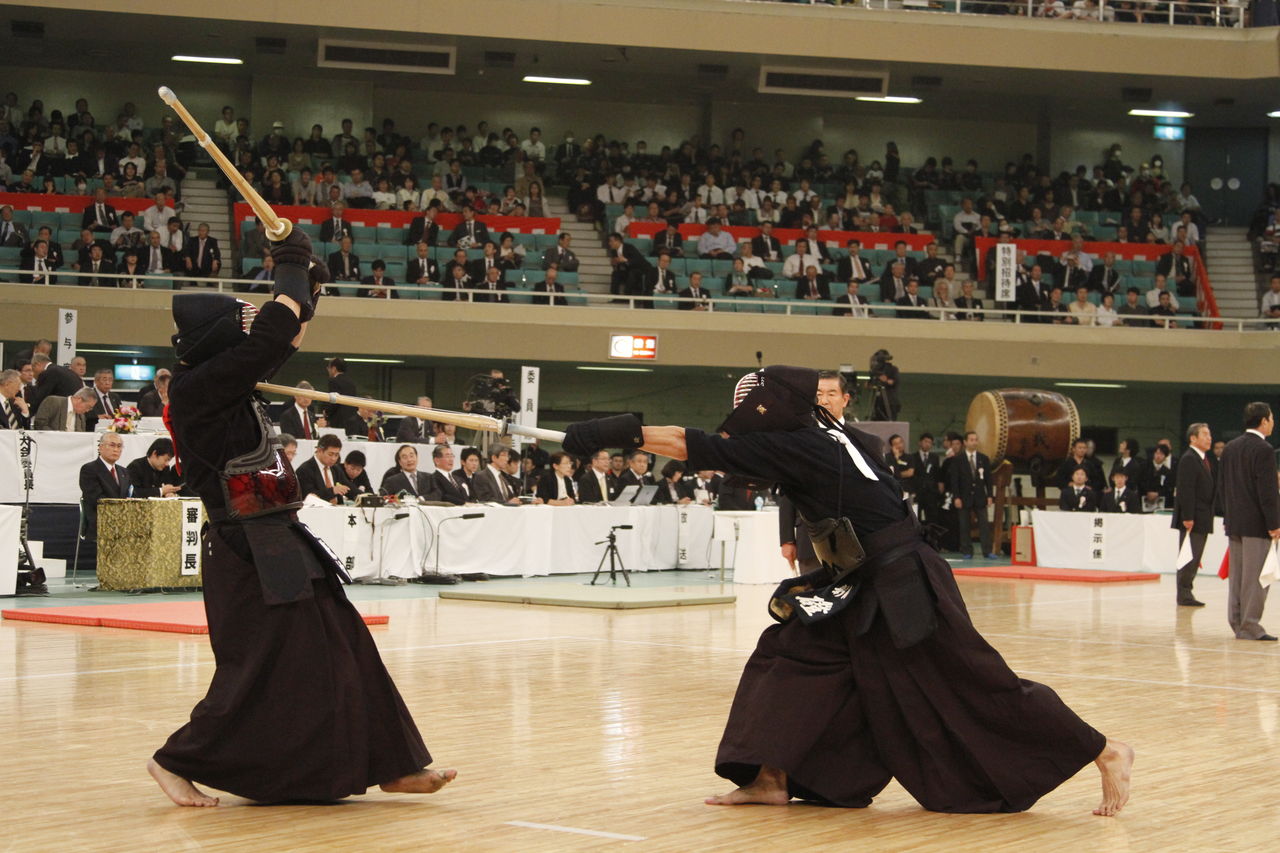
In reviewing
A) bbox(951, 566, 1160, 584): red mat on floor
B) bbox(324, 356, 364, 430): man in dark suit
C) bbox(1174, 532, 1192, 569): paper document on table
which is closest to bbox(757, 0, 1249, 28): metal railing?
bbox(324, 356, 364, 430): man in dark suit

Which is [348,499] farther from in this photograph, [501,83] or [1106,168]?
[1106,168]

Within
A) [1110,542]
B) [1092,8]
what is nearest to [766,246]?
[1092,8]

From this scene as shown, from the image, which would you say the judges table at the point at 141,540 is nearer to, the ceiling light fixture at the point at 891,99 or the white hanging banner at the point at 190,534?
the white hanging banner at the point at 190,534

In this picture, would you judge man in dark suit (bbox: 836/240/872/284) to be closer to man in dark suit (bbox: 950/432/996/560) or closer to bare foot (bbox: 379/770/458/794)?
man in dark suit (bbox: 950/432/996/560)

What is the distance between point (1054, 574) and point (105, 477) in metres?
11.7

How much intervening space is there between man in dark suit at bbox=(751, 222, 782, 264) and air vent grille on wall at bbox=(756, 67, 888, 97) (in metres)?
2.97

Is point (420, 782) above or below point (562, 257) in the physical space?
below

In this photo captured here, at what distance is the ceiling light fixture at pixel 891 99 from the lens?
96.0 feet

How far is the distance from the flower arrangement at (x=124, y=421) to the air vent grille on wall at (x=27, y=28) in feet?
41.4

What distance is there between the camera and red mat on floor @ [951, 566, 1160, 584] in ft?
62.1

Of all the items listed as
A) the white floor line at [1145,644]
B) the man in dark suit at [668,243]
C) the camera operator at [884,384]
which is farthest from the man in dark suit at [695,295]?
the white floor line at [1145,644]

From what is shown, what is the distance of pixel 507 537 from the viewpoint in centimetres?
1712

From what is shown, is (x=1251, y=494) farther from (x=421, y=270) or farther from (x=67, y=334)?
(x=421, y=270)

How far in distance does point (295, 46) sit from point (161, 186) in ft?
12.6
